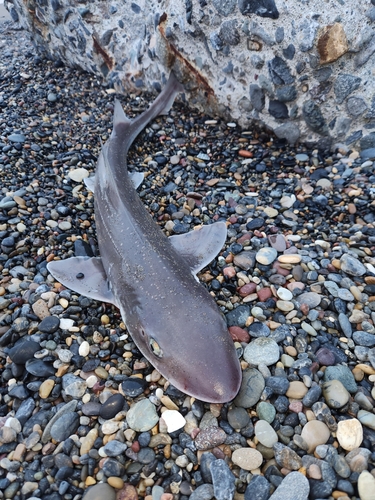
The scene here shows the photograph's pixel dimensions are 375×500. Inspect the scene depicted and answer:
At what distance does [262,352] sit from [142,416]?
88 cm

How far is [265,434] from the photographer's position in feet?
8.07

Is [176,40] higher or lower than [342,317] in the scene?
higher

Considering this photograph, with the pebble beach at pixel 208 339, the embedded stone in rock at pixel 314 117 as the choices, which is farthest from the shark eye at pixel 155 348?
the embedded stone in rock at pixel 314 117

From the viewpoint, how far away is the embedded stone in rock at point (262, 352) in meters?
2.83

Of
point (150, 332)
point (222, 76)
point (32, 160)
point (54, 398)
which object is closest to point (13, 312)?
point (54, 398)

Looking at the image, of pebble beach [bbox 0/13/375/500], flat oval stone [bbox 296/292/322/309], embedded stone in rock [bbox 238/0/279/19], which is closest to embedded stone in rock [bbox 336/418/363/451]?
pebble beach [bbox 0/13/375/500]

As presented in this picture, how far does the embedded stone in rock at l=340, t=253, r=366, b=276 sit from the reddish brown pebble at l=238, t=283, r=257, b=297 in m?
0.76

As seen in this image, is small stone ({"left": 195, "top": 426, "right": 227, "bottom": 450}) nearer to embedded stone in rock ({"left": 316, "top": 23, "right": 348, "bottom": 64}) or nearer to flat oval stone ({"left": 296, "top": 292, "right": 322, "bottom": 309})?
flat oval stone ({"left": 296, "top": 292, "right": 322, "bottom": 309})

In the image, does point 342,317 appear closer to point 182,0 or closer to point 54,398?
point 54,398

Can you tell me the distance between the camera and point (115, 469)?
237cm

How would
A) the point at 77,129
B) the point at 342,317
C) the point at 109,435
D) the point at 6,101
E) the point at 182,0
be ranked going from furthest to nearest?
1. the point at 6,101
2. the point at 77,129
3. the point at 182,0
4. the point at 342,317
5. the point at 109,435

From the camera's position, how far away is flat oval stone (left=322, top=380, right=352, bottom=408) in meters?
2.54

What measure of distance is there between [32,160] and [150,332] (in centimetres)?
321

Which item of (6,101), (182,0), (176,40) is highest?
(182,0)
